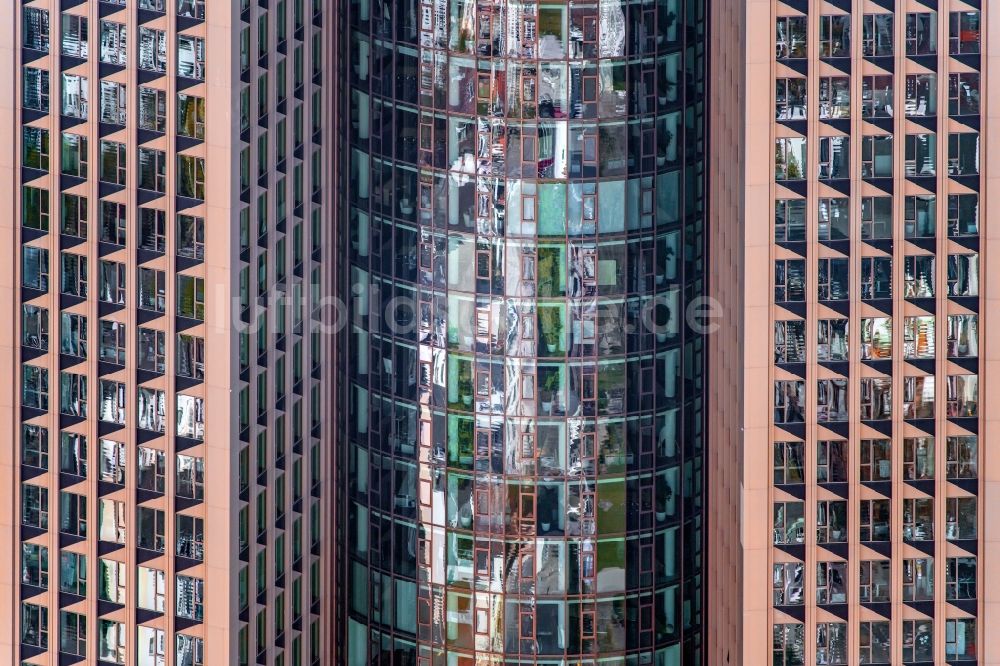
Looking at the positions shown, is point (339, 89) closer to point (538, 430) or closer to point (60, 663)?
point (538, 430)


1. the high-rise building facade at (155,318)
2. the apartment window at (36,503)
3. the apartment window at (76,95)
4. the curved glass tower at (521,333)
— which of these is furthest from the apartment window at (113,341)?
the curved glass tower at (521,333)

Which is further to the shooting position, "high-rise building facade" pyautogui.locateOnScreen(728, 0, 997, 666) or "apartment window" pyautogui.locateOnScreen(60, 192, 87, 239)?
"apartment window" pyautogui.locateOnScreen(60, 192, 87, 239)

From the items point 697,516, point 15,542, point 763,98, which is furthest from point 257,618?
Result: point 763,98

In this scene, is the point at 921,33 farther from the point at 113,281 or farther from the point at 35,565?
the point at 35,565

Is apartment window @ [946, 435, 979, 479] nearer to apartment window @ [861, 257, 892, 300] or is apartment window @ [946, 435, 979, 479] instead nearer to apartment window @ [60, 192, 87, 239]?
apartment window @ [861, 257, 892, 300]

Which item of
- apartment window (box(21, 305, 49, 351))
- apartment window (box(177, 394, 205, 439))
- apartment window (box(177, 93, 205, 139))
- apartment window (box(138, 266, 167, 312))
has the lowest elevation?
apartment window (box(177, 394, 205, 439))

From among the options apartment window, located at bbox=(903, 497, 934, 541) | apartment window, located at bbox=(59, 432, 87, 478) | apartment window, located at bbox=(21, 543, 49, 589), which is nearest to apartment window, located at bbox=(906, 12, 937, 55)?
apartment window, located at bbox=(903, 497, 934, 541)

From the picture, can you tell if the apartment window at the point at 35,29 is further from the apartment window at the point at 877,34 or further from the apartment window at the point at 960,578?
the apartment window at the point at 960,578
